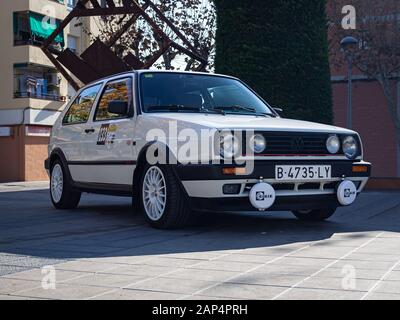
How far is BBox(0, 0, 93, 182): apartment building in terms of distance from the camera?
3203 cm

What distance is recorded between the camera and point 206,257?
510 cm

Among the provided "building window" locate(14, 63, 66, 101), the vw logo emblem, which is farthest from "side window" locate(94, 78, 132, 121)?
"building window" locate(14, 63, 66, 101)

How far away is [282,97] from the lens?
47.5 ft

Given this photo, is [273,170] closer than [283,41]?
Yes

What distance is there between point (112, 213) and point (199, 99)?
2261 mm

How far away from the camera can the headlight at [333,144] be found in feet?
21.9

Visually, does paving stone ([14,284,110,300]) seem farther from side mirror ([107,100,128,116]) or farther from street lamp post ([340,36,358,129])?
street lamp post ([340,36,358,129])

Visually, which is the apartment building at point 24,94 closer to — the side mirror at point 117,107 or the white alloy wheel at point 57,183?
the white alloy wheel at point 57,183

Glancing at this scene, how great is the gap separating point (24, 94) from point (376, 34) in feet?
62.7

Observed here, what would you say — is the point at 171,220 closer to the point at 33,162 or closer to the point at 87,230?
the point at 87,230

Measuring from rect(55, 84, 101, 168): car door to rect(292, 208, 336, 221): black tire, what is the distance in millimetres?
2896

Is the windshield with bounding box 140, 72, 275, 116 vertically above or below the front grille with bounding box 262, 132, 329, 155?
above

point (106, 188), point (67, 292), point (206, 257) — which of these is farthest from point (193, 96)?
point (67, 292)
